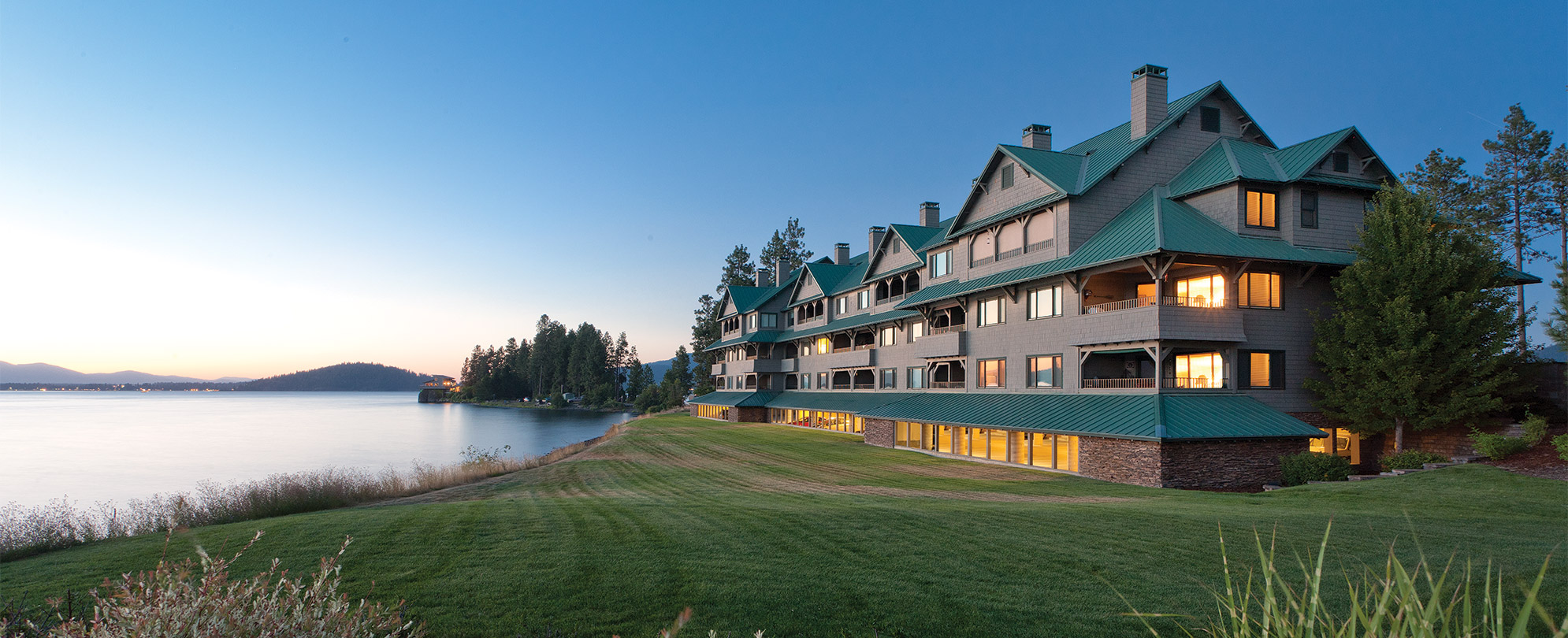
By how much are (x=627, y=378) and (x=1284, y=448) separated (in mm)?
140185

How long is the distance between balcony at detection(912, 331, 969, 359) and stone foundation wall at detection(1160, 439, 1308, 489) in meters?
13.6

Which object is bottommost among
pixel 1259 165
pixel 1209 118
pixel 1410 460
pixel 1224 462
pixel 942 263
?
pixel 1224 462

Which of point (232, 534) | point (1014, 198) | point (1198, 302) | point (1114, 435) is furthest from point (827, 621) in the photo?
point (1014, 198)

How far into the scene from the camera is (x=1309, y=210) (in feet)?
90.4

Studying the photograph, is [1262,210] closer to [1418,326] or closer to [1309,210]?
[1309,210]

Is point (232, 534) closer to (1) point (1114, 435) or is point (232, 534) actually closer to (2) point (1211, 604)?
(2) point (1211, 604)

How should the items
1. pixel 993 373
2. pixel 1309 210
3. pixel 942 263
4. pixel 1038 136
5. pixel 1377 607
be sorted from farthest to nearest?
pixel 942 263, pixel 1038 136, pixel 993 373, pixel 1309 210, pixel 1377 607

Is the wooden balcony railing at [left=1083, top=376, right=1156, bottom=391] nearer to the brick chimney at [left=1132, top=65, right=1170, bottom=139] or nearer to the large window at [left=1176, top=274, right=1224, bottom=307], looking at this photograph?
the large window at [left=1176, top=274, right=1224, bottom=307]

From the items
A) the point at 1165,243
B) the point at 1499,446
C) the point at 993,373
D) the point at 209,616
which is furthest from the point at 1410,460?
the point at 209,616

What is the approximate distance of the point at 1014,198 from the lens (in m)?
33.3

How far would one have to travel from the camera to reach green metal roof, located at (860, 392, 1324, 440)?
76.0ft

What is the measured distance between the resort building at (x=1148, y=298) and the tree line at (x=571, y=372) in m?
81.1

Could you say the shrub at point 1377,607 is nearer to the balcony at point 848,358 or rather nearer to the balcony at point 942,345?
the balcony at point 942,345

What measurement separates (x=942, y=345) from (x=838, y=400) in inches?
688
